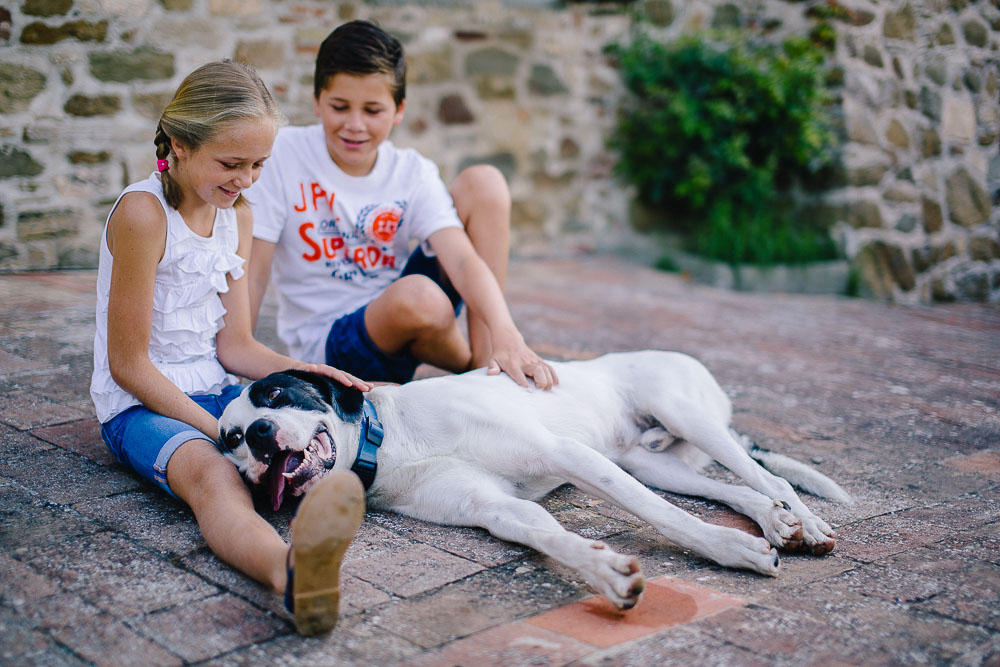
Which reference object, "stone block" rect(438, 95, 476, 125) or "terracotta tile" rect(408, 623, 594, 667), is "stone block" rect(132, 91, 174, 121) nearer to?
"stone block" rect(438, 95, 476, 125)

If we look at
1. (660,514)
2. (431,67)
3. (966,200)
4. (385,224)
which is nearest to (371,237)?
(385,224)

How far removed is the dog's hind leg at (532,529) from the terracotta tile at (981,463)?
5.02 feet

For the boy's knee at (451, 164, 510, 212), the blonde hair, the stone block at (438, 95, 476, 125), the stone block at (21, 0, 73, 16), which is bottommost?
the boy's knee at (451, 164, 510, 212)

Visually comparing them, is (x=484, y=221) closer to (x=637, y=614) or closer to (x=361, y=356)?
(x=361, y=356)

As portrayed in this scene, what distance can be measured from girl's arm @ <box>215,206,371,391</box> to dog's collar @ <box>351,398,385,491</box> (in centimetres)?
41

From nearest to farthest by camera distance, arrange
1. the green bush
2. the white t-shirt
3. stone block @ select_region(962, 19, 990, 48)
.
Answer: the white t-shirt
the green bush
stone block @ select_region(962, 19, 990, 48)

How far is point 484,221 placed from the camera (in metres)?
3.08

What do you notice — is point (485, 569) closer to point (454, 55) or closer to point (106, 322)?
point (106, 322)

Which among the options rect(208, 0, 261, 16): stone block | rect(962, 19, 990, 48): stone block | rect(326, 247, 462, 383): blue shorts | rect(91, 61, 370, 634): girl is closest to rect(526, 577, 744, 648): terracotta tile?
rect(91, 61, 370, 634): girl

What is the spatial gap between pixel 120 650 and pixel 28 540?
0.59 meters

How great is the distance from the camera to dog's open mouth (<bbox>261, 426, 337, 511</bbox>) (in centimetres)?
202

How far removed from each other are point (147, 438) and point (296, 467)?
40 cm

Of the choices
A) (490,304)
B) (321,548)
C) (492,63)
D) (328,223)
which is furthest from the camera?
(492,63)

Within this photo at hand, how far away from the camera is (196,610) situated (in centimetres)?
165
